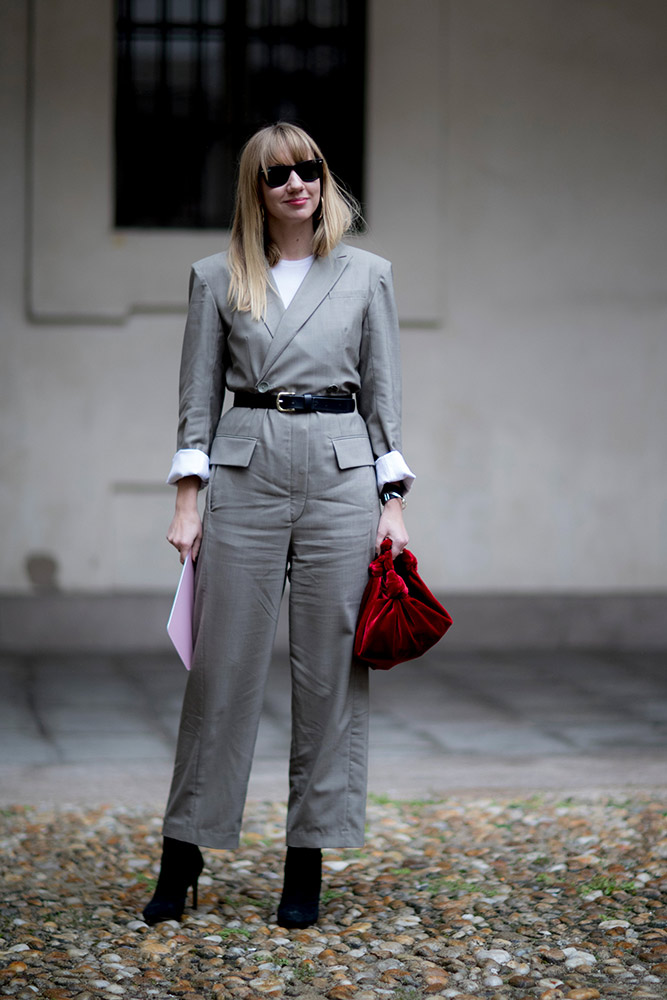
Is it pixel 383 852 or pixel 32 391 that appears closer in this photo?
pixel 383 852

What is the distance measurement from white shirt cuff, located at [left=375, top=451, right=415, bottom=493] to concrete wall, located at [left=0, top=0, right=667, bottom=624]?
372 centimetres

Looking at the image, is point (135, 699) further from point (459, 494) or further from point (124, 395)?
point (459, 494)

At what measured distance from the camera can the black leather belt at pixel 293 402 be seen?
3109mm

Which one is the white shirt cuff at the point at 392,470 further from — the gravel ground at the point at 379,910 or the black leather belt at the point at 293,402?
the gravel ground at the point at 379,910

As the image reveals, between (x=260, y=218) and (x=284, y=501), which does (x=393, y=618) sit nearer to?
(x=284, y=501)

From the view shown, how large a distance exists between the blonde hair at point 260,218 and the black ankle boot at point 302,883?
48.7 inches

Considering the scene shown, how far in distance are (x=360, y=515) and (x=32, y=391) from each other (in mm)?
3919

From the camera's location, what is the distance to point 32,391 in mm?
6715

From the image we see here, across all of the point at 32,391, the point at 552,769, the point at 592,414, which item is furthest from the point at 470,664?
the point at 32,391

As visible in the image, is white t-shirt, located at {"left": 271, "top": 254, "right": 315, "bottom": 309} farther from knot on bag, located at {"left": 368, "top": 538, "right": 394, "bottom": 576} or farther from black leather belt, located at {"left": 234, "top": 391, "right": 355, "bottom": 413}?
knot on bag, located at {"left": 368, "top": 538, "right": 394, "bottom": 576}

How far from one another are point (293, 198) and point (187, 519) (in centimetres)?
76

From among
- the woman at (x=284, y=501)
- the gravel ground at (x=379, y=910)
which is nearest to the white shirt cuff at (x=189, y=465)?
the woman at (x=284, y=501)

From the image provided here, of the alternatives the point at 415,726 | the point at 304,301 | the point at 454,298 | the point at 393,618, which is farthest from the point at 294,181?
the point at 454,298

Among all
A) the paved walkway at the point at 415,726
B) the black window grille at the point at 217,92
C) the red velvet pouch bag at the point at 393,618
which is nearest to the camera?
the red velvet pouch bag at the point at 393,618
